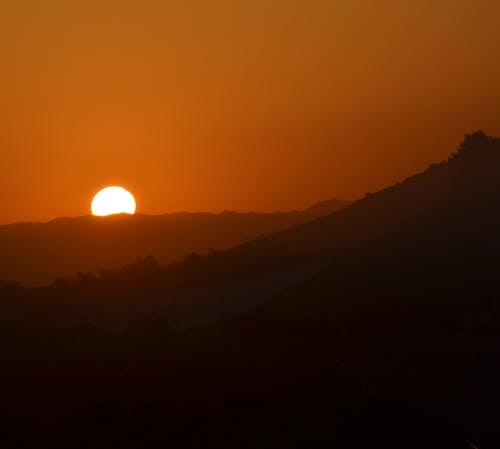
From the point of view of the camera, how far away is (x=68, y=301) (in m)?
122

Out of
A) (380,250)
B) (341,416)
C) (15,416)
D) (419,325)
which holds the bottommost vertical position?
(341,416)

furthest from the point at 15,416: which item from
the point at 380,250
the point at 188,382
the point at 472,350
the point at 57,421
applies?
the point at 380,250

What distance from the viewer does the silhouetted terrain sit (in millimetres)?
45406

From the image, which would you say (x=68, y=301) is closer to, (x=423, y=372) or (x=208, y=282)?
(x=208, y=282)

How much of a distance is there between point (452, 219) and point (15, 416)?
84020 mm

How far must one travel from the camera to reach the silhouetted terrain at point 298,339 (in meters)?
45.4

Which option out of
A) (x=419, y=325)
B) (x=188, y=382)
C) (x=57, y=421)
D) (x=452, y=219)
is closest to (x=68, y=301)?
(x=452, y=219)

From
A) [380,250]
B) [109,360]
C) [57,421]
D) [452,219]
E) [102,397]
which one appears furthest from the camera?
[452,219]

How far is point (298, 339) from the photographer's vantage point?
78.3 m

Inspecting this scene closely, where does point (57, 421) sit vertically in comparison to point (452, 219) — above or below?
below

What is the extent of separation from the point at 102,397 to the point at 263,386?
584 centimetres

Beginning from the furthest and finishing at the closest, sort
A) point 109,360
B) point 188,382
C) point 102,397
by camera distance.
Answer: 1. point 109,360
2. point 188,382
3. point 102,397

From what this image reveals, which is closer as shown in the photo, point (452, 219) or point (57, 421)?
point (57, 421)

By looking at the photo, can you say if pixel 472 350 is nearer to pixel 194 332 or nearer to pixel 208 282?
pixel 194 332
